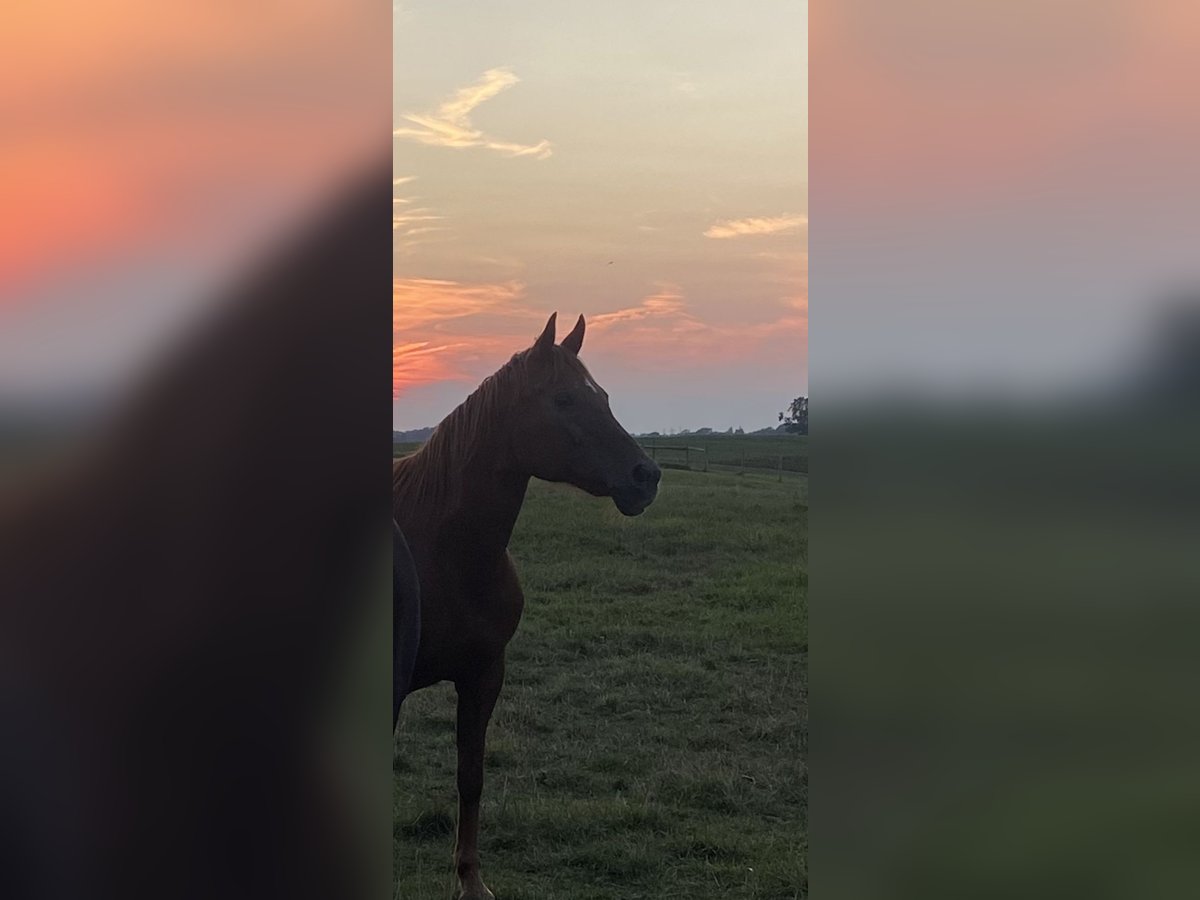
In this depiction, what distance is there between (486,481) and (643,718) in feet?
7.48

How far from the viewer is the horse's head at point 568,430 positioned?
2715 millimetres

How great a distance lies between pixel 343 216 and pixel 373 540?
453 millimetres

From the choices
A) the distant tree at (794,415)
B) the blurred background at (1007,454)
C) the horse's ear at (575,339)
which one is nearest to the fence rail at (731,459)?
the distant tree at (794,415)

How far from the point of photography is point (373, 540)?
1.44 metres

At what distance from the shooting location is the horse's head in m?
2.71

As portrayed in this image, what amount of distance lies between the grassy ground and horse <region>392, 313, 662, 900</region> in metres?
0.95

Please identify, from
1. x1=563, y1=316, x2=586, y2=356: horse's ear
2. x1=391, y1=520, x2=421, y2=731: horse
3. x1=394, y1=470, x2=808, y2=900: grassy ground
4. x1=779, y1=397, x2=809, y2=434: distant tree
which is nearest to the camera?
x1=391, y1=520, x2=421, y2=731: horse

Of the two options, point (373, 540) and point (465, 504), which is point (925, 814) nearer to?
point (373, 540)

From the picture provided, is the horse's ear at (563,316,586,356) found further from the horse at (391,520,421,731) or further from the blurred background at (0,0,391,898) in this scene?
the blurred background at (0,0,391,898)

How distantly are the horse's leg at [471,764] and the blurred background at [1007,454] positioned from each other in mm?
1530

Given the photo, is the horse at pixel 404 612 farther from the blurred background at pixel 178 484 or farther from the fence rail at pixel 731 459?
the fence rail at pixel 731 459

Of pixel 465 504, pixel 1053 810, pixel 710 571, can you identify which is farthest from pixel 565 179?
pixel 1053 810

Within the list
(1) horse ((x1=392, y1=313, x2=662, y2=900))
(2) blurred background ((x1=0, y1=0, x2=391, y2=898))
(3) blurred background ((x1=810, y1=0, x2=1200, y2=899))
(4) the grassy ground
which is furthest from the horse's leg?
(3) blurred background ((x1=810, y1=0, x2=1200, y2=899))

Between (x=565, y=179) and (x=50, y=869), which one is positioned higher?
(x=565, y=179)
